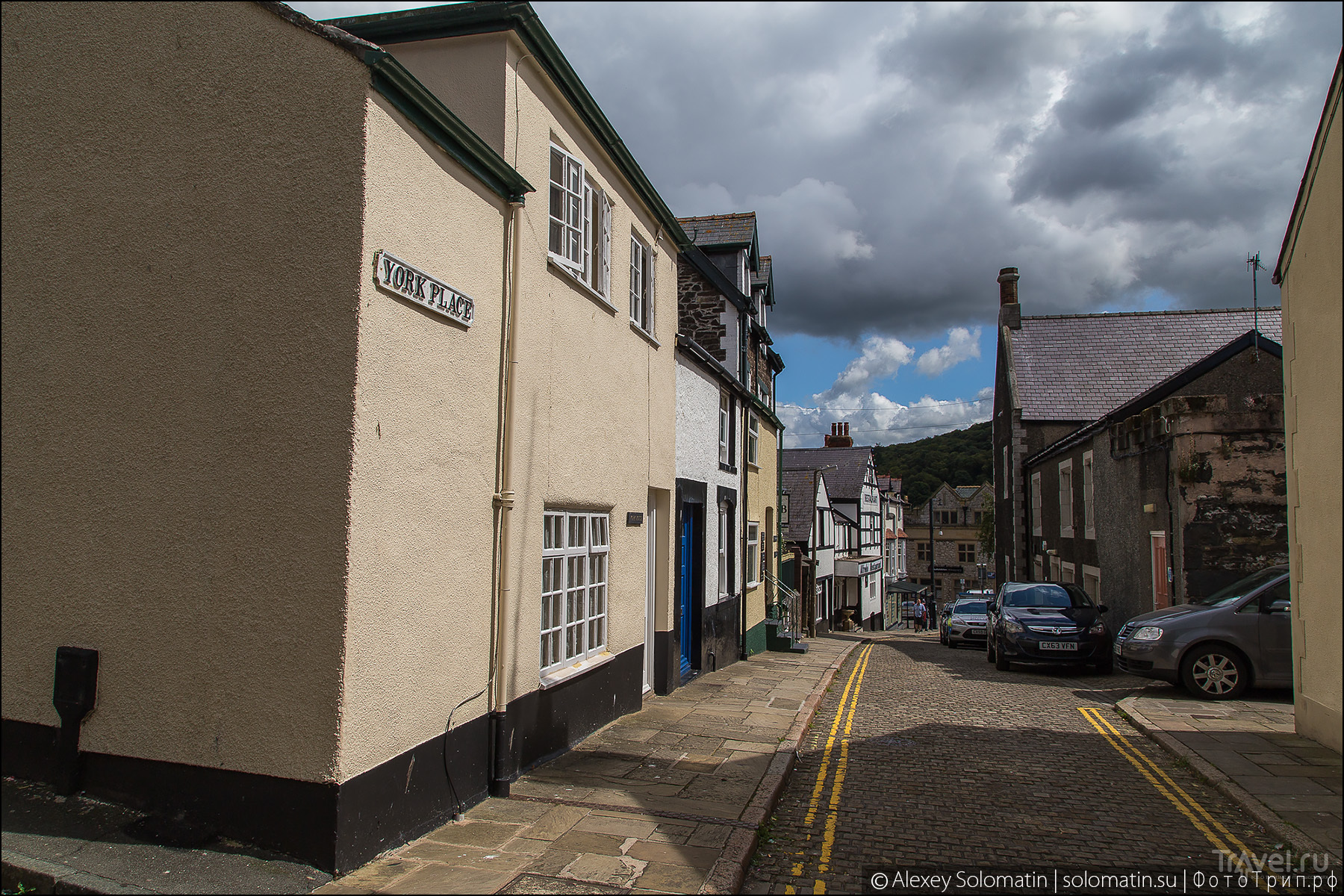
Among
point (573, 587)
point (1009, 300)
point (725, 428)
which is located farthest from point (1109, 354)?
point (573, 587)

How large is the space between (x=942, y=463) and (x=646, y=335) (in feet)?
242

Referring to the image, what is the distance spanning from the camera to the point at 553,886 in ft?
14.3

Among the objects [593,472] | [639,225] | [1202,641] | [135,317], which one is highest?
[639,225]

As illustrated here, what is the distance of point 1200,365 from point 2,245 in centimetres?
1934

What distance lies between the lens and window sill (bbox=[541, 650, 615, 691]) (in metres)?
6.83

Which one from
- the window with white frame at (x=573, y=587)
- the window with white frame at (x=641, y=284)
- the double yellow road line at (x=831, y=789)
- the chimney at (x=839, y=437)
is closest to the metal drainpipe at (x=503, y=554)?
the window with white frame at (x=573, y=587)

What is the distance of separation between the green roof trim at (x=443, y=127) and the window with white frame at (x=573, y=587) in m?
2.65

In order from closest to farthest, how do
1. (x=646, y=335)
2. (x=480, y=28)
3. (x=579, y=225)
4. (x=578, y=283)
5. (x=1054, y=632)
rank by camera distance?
(x=480, y=28) → (x=578, y=283) → (x=579, y=225) → (x=646, y=335) → (x=1054, y=632)

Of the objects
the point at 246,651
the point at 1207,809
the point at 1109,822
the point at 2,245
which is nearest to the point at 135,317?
the point at 2,245

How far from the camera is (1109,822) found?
582cm

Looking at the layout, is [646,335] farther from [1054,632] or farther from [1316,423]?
[1054,632]

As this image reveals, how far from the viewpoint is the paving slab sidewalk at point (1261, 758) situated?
18.7ft

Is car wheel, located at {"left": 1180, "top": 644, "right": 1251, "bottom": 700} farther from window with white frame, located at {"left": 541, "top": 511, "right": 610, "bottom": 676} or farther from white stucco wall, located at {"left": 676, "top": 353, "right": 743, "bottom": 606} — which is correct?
window with white frame, located at {"left": 541, "top": 511, "right": 610, "bottom": 676}

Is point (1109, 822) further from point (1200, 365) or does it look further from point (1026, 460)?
point (1026, 460)
